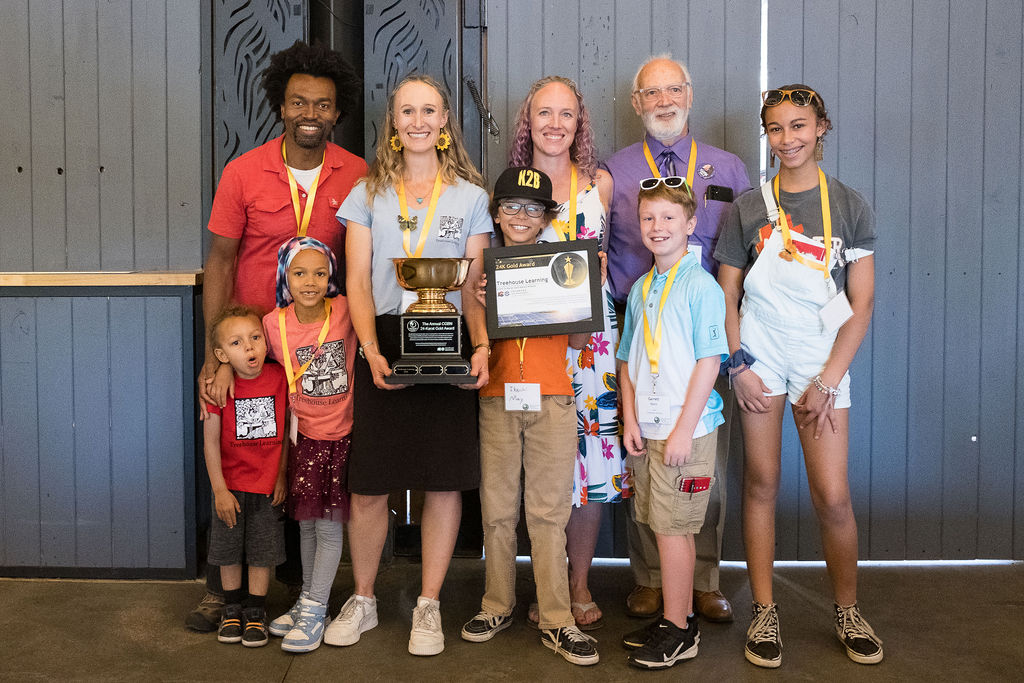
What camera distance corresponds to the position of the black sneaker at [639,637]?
273cm

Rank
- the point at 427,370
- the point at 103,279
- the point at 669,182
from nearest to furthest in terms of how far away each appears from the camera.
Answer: the point at 427,370
the point at 669,182
the point at 103,279

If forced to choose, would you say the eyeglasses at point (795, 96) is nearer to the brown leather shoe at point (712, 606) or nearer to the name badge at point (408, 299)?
the name badge at point (408, 299)

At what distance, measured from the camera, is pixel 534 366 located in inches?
106

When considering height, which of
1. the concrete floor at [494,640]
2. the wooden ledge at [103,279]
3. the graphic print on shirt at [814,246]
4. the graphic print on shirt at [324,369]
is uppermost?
the graphic print on shirt at [814,246]

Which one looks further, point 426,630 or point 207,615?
point 207,615

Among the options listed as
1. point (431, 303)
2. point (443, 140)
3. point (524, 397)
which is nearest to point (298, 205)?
point (443, 140)

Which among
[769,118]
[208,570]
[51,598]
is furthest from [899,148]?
[51,598]

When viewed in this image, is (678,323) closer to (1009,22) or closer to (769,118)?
(769,118)

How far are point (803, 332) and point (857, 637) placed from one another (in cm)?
99

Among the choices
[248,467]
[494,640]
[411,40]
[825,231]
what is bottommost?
[494,640]

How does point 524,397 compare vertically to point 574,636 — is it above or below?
above

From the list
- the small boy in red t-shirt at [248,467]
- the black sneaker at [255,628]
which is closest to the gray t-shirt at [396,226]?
the small boy in red t-shirt at [248,467]

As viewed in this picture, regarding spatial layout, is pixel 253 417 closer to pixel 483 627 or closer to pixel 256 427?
pixel 256 427

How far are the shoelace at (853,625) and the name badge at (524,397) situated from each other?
1225 mm
